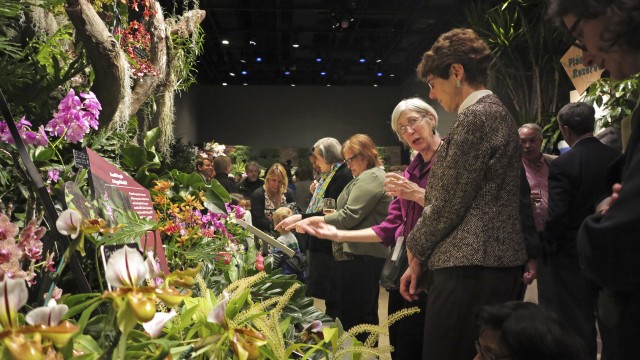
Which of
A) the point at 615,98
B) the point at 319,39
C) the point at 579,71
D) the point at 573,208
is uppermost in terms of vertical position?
the point at 319,39

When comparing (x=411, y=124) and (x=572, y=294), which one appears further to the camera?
(x=572, y=294)

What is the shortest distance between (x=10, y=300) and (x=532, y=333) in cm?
127

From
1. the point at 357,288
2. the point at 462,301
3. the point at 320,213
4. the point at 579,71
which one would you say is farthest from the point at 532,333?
the point at 579,71

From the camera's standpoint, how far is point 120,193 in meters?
1.38

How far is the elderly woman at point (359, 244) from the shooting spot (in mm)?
3307

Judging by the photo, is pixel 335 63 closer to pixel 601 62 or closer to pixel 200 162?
pixel 200 162

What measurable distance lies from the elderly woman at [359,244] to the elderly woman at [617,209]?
6.93 ft

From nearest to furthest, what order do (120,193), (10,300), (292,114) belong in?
1. (10,300)
2. (120,193)
3. (292,114)

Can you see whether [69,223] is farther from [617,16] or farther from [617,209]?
[617,16]

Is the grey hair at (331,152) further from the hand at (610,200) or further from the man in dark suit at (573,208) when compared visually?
the hand at (610,200)

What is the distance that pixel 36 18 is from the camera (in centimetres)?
263

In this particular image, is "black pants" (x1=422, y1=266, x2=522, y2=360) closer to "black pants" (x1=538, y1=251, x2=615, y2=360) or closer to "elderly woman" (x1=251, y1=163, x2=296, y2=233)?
Result: "black pants" (x1=538, y1=251, x2=615, y2=360)

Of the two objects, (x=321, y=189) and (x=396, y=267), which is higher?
(x=321, y=189)

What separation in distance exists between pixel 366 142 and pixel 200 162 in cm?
318
